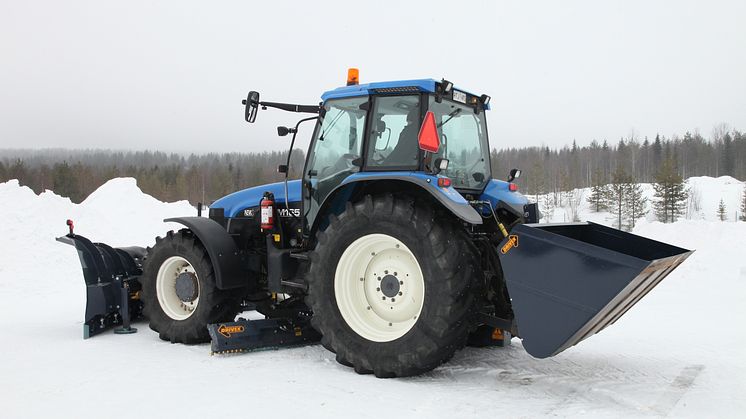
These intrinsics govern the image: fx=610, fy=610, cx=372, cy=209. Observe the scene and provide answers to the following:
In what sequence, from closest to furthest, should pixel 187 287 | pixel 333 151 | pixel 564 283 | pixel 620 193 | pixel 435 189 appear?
pixel 564 283, pixel 435 189, pixel 333 151, pixel 187 287, pixel 620 193

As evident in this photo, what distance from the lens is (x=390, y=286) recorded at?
16.9ft

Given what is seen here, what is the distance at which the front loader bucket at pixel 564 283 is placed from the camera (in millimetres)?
4051

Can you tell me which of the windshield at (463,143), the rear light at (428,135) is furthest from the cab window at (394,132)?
the rear light at (428,135)

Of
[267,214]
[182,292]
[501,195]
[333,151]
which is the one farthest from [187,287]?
[501,195]

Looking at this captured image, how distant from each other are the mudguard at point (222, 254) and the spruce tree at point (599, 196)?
50.8m

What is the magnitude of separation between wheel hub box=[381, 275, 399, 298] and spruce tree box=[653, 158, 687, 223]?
1889 inches

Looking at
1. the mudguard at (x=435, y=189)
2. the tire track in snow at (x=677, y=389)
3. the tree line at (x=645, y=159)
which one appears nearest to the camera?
the tire track in snow at (x=677, y=389)

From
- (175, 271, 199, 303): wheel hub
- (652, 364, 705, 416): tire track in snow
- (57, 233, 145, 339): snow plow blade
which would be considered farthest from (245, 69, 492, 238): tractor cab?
(57, 233, 145, 339): snow plow blade

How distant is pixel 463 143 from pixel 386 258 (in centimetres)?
153

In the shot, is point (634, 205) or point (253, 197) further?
point (634, 205)

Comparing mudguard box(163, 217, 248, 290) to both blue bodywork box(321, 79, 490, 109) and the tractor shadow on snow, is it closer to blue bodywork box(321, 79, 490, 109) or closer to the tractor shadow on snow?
blue bodywork box(321, 79, 490, 109)

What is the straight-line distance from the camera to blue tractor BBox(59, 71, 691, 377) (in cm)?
438

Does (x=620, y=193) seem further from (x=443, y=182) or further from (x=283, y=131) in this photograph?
(x=443, y=182)

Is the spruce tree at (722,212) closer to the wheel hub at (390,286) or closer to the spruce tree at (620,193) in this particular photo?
the spruce tree at (620,193)
